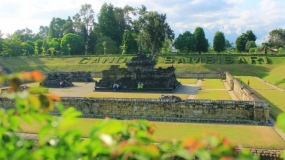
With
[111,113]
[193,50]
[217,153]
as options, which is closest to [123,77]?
[111,113]

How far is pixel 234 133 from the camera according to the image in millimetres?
12953

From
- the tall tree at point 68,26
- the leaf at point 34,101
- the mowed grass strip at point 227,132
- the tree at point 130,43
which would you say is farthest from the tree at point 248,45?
the leaf at point 34,101

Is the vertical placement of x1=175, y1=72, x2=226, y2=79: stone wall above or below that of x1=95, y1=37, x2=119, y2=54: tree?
below

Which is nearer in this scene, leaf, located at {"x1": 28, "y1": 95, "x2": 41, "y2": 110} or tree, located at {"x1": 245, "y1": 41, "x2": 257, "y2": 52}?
leaf, located at {"x1": 28, "y1": 95, "x2": 41, "y2": 110}

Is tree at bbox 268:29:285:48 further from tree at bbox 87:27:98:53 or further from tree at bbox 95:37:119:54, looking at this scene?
tree at bbox 87:27:98:53

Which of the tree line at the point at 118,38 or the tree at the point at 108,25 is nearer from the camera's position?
the tree line at the point at 118,38

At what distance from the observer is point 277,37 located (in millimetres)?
65312

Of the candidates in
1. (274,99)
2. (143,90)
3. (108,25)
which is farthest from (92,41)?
(274,99)

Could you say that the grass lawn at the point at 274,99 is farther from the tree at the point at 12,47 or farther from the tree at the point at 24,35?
the tree at the point at 24,35

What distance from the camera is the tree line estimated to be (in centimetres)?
4947

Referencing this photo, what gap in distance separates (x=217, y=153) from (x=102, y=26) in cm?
6942

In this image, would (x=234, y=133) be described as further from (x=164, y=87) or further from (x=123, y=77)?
(x=123, y=77)

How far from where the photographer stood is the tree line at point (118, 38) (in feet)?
162

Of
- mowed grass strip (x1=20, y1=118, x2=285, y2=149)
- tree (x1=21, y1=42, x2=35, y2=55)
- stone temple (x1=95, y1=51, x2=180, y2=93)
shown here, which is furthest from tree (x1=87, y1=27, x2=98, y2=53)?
mowed grass strip (x1=20, y1=118, x2=285, y2=149)
